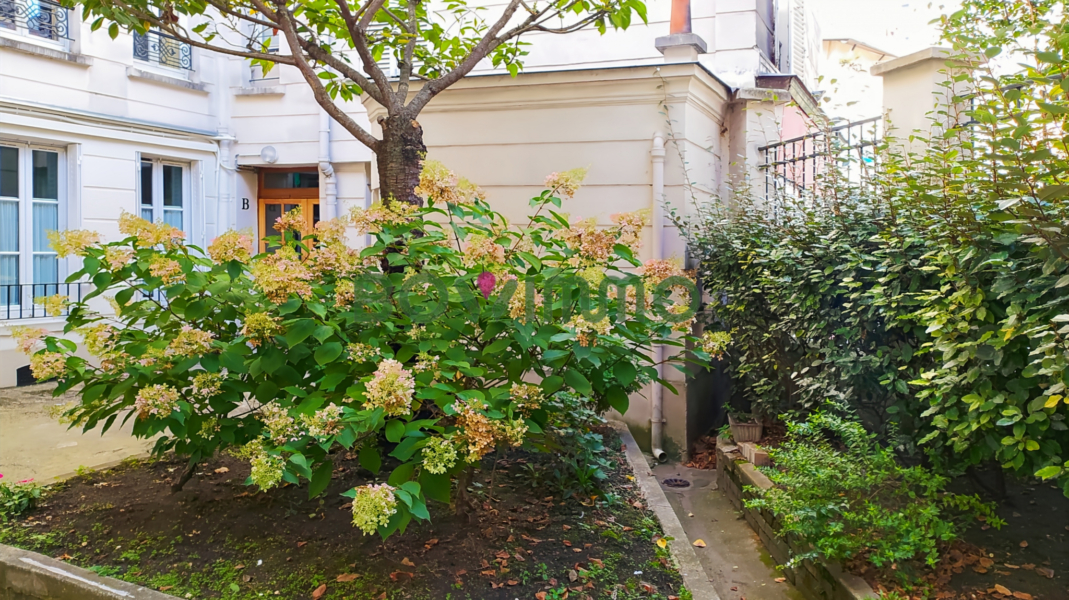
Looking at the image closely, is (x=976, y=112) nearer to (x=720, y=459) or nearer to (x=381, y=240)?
(x=381, y=240)

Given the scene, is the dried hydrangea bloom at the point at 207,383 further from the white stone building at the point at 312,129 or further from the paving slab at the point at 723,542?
the white stone building at the point at 312,129

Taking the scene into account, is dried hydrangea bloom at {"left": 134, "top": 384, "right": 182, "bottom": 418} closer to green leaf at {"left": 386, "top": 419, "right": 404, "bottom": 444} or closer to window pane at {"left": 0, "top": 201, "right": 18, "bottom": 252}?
green leaf at {"left": 386, "top": 419, "right": 404, "bottom": 444}

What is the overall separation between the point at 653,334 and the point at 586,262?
0.49 meters

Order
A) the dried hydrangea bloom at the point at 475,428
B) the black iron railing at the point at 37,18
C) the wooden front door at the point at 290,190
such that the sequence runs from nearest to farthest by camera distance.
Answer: the dried hydrangea bloom at the point at 475,428
the black iron railing at the point at 37,18
the wooden front door at the point at 290,190

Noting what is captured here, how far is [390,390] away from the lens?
250 cm

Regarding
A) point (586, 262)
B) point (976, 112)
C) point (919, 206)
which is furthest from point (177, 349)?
point (919, 206)

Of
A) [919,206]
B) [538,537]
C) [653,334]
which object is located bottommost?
[538,537]

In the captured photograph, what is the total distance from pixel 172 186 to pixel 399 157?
7.75m

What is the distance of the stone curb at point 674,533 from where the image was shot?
10.8 ft

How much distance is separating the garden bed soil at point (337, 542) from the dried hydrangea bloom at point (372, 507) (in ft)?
2.54

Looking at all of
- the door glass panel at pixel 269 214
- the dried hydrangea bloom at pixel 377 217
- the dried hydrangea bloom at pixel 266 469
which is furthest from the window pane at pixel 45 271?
the dried hydrangea bloom at pixel 266 469

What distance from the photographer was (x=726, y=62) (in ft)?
26.6

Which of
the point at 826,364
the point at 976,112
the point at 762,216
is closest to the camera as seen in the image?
the point at 976,112

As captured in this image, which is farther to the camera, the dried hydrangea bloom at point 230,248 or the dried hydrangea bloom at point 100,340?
the dried hydrangea bloom at point 100,340
